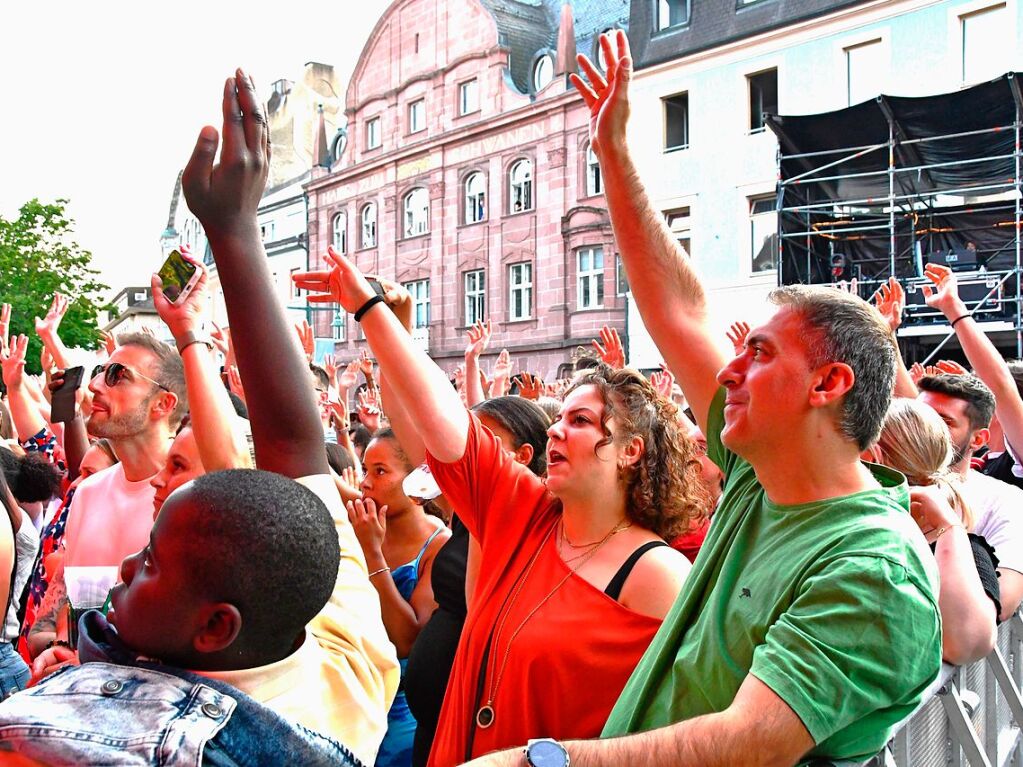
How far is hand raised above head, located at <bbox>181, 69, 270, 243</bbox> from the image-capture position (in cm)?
195

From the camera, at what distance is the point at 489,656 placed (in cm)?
237

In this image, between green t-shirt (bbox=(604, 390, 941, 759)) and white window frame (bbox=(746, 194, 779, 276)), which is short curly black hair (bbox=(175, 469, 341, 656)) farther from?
white window frame (bbox=(746, 194, 779, 276))

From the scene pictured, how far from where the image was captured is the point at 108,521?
10.1 ft

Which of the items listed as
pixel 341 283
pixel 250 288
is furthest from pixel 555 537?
pixel 250 288

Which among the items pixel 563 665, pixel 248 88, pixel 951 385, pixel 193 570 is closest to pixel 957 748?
pixel 563 665

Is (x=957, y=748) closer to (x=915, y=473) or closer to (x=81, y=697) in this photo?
(x=915, y=473)

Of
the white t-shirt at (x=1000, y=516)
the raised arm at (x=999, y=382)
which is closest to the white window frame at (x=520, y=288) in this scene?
the raised arm at (x=999, y=382)

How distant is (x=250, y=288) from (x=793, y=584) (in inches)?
46.5

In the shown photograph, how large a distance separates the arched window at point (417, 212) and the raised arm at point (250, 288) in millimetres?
26844

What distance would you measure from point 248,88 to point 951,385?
333 centimetres

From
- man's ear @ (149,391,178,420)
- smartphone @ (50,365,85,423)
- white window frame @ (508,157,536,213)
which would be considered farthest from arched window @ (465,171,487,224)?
man's ear @ (149,391,178,420)

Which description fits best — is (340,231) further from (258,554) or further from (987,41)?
(258,554)

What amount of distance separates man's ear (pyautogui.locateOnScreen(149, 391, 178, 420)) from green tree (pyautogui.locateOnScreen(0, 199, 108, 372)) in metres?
24.6

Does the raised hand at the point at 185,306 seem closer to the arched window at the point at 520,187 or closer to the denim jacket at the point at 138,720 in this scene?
the denim jacket at the point at 138,720
